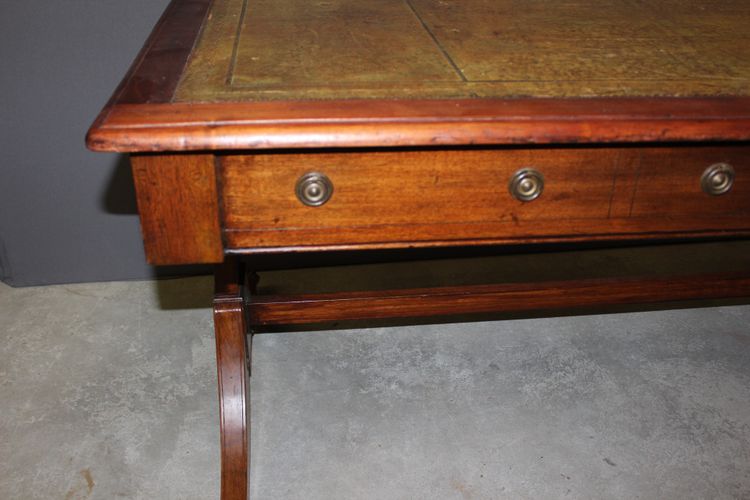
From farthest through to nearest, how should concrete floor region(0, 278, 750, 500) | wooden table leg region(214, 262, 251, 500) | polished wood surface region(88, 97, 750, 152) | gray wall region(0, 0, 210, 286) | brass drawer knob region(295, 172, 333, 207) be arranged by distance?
gray wall region(0, 0, 210, 286) → concrete floor region(0, 278, 750, 500) → wooden table leg region(214, 262, 251, 500) → brass drawer knob region(295, 172, 333, 207) → polished wood surface region(88, 97, 750, 152)

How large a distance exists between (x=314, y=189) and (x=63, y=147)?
1.33 meters

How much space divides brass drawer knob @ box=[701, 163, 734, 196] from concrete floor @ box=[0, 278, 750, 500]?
0.77 m

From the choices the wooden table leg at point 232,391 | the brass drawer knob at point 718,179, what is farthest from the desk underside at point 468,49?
the wooden table leg at point 232,391

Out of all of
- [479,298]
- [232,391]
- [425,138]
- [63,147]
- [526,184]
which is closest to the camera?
[425,138]

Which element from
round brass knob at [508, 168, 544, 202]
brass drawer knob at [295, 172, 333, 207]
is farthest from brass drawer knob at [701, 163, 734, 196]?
brass drawer knob at [295, 172, 333, 207]

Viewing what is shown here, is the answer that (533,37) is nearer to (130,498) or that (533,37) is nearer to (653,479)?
(653,479)

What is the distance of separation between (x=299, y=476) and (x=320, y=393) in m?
0.27

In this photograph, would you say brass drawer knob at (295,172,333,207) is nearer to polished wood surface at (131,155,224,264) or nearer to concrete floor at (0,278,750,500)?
polished wood surface at (131,155,224,264)

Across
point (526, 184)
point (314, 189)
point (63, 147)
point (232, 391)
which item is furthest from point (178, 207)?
point (63, 147)

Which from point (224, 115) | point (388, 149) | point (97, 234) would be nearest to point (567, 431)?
point (388, 149)

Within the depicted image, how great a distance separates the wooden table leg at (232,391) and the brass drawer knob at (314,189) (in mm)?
484

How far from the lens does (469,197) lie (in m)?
1.07

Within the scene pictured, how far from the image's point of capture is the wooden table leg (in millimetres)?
1456

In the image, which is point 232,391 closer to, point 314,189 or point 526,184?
point 314,189
